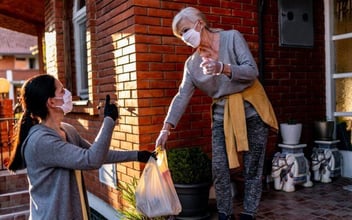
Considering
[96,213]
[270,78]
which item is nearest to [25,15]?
[96,213]

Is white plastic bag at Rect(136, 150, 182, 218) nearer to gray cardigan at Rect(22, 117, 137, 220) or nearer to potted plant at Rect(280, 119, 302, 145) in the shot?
gray cardigan at Rect(22, 117, 137, 220)

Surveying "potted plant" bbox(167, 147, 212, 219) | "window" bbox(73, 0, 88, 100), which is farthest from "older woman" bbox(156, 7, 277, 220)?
"window" bbox(73, 0, 88, 100)

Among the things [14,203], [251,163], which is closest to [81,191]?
[251,163]

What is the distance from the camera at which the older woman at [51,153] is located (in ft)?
6.04

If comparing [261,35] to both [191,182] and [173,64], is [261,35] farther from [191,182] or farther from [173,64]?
[191,182]

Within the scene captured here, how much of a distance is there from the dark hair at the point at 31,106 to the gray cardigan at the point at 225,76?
3.03ft

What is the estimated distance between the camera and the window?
202 inches

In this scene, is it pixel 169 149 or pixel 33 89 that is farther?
pixel 169 149

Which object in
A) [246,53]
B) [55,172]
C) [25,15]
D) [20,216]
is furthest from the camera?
[25,15]

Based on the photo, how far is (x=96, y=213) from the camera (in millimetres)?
4238

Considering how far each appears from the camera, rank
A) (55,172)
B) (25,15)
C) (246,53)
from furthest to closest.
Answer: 1. (25,15)
2. (246,53)
3. (55,172)

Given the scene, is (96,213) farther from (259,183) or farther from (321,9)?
(321,9)

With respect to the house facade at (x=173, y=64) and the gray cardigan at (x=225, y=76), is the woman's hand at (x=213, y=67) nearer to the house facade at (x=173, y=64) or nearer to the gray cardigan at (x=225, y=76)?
the gray cardigan at (x=225, y=76)

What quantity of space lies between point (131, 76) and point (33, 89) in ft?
4.63
